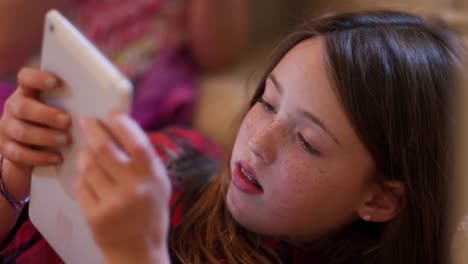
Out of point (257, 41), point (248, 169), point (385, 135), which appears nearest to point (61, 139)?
point (248, 169)

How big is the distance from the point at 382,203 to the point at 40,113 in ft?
1.49

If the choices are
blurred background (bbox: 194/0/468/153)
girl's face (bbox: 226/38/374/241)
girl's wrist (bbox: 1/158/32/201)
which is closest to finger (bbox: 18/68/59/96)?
girl's wrist (bbox: 1/158/32/201)

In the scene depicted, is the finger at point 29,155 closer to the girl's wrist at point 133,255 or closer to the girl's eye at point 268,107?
the girl's wrist at point 133,255

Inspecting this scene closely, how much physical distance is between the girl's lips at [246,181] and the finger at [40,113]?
24 cm

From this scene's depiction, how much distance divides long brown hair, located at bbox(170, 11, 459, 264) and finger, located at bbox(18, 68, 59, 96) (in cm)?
30

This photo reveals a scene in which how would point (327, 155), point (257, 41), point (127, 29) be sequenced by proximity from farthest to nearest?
point (257, 41) → point (127, 29) → point (327, 155)

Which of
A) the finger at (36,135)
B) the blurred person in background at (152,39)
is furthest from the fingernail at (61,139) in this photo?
the blurred person in background at (152,39)

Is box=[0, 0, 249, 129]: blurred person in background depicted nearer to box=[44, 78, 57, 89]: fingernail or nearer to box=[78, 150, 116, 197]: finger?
box=[44, 78, 57, 89]: fingernail

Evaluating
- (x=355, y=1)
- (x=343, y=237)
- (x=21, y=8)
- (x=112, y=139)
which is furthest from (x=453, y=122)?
(x=21, y=8)

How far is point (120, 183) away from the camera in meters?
0.57

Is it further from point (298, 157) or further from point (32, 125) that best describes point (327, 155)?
point (32, 125)

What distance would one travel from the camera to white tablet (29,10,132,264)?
2.03ft

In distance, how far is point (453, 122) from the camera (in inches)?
31.4

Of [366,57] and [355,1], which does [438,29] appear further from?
[355,1]
